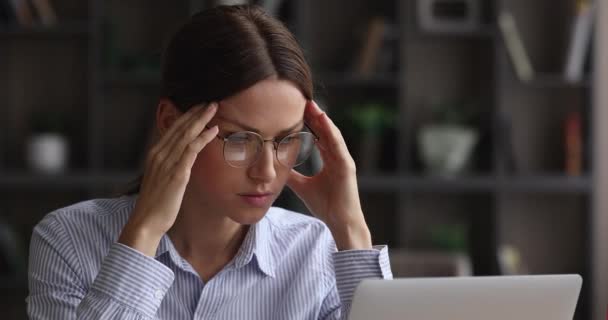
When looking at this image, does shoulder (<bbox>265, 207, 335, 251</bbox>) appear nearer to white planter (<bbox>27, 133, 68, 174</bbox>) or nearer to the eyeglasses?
the eyeglasses

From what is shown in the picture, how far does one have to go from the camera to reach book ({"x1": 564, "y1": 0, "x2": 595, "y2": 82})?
4215 mm

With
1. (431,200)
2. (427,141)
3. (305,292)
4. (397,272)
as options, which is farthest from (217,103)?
(431,200)

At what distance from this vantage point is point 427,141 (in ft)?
14.1

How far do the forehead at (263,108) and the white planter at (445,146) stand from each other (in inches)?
110

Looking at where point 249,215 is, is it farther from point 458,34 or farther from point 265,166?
point 458,34

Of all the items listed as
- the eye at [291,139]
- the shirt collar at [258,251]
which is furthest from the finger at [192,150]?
the shirt collar at [258,251]

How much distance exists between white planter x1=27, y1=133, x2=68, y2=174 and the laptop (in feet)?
10.9

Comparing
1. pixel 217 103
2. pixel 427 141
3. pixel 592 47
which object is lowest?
pixel 427 141

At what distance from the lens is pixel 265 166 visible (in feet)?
4.91

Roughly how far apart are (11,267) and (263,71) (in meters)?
3.04

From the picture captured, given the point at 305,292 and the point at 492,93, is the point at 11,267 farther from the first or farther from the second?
the point at 305,292

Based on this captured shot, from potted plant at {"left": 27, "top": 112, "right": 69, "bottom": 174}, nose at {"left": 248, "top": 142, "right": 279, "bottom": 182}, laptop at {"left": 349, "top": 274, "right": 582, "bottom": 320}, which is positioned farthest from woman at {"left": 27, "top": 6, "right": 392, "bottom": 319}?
potted plant at {"left": 27, "top": 112, "right": 69, "bottom": 174}

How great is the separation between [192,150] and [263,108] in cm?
13

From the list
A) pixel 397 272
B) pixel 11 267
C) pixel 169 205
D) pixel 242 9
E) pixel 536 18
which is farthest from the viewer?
pixel 536 18
